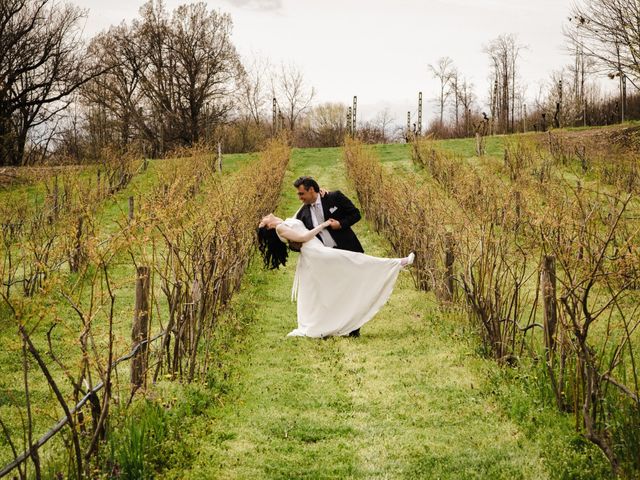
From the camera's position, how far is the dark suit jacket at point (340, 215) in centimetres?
757

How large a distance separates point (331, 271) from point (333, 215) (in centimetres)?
65

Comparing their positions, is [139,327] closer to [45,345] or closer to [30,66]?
[45,345]

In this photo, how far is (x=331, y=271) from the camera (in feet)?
24.6

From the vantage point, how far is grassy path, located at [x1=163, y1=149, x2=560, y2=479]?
4.40 m

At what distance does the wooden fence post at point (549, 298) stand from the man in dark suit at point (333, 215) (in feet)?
8.25

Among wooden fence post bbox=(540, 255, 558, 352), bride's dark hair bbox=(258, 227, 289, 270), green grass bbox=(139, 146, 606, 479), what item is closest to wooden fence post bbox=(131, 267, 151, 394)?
green grass bbox=(139, 146, 606, 479)

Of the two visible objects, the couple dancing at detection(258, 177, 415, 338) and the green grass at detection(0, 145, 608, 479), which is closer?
the green grass at detection(0, 145, 608, 479)

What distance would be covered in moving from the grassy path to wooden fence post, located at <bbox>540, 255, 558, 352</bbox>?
74 centimetres

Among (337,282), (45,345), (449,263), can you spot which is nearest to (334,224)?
(337,282)

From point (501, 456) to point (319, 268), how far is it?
3.49 metres

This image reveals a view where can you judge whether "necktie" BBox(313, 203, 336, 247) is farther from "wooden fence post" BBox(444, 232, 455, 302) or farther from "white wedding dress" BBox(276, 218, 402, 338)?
"wooden fence post" BBox(444, 232, 455, 302)

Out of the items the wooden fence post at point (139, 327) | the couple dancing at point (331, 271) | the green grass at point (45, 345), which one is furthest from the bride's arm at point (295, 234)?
the wooden fence post at point (139, 327)

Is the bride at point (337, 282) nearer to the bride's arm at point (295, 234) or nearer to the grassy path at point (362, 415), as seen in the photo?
the bride's arm at point (295, 234)

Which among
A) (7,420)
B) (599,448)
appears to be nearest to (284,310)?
(7,420)
